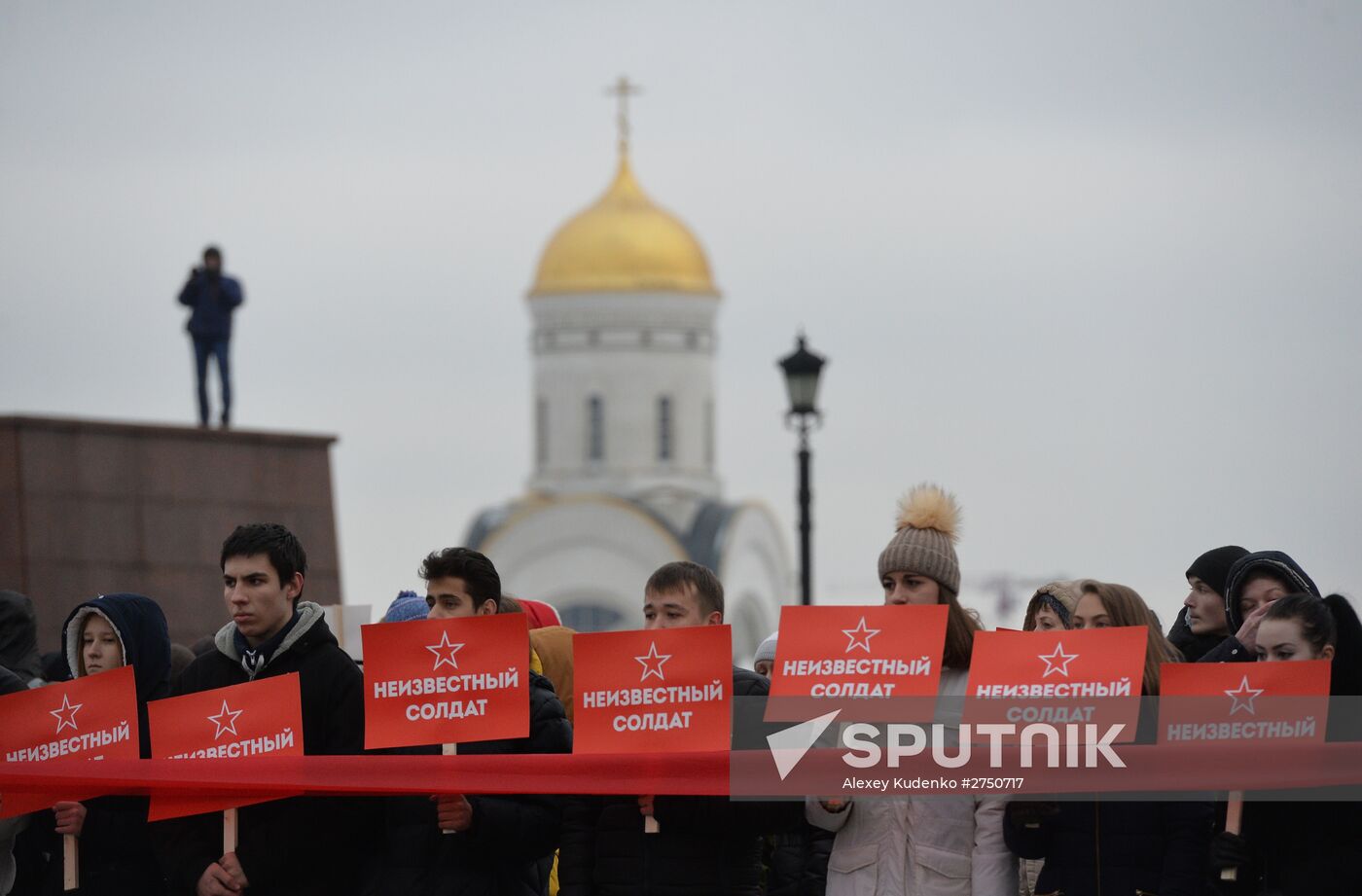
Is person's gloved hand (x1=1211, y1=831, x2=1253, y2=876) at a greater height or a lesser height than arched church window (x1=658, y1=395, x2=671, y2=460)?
lesser

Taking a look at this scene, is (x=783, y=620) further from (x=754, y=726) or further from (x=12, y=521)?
(x=12, y=521)

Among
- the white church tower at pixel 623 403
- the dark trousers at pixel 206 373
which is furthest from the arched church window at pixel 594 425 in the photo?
the dark trousers at pixel 206 373

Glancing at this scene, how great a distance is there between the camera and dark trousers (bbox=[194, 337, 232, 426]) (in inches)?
707

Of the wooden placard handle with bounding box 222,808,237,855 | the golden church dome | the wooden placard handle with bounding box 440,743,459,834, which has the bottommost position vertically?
the wooden placard handle with bounding box 222,808,237,855

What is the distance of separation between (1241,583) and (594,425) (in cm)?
5628

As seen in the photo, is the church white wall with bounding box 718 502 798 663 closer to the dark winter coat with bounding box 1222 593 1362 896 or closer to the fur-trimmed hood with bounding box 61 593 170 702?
the fur-trimmed hood with bounding box 61 593 170 702

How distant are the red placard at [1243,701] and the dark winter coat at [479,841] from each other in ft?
5.13

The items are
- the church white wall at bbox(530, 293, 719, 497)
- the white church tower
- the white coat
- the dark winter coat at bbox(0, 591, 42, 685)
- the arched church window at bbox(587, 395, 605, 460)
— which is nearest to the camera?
the white coat

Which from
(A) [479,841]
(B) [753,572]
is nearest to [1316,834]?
(A) [479,841]

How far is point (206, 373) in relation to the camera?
18.0 m

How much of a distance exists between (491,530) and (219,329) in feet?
142

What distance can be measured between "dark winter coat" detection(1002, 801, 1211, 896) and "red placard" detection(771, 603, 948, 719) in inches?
17.0

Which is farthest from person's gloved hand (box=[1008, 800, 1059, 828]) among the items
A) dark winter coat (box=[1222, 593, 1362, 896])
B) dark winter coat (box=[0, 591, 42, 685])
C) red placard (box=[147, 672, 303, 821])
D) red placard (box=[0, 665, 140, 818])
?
dark winter coat (box=[0, 591, 42, 685])

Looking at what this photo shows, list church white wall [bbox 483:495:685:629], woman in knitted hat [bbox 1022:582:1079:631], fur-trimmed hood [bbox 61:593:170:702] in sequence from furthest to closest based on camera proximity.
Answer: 1. church white wall [bbox 483:495:685:629]
2. woman in knitted hat [bbox 1022:582:1079:631]
3. fur-trimmed hood [bbox 61:593:170:702]
